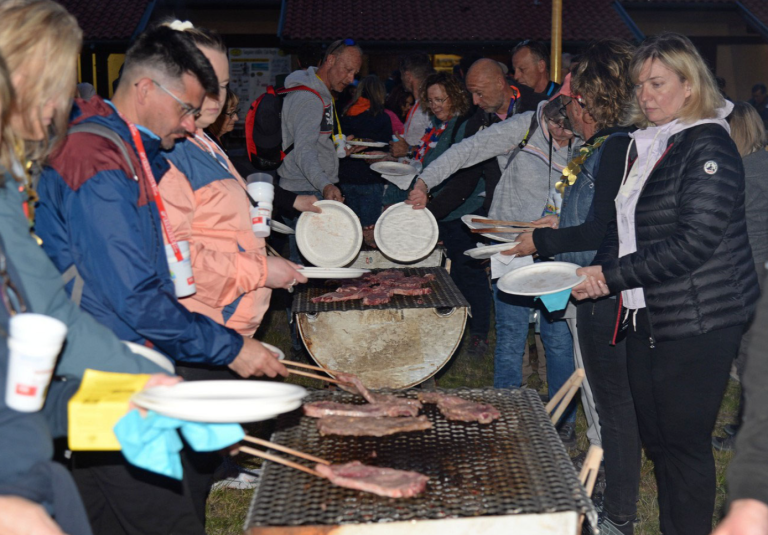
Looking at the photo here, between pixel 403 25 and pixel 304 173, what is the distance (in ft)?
48.7

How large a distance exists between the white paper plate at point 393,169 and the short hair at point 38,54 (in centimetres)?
497

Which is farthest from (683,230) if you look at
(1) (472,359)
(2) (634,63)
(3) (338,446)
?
(1) (472,359)

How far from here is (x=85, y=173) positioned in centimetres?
219

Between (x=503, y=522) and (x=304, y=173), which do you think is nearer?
(x=503, y=522)

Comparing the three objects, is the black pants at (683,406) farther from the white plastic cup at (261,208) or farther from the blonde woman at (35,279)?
the blonde woman at (35,279)

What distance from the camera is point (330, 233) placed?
501 cm

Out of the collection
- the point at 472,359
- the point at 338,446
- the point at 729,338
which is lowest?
the point at 472,359

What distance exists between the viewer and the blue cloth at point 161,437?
180 centimetres

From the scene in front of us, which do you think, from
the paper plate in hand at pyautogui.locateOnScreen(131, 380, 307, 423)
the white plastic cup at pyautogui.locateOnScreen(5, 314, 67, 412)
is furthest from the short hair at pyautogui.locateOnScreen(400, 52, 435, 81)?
the white plastic cup at pyautogui.locateOnScreen(5, 314, 67, 412)

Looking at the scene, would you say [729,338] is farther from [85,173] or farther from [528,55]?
[528,55]

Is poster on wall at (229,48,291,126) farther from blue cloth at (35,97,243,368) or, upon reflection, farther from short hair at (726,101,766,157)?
blue cloth at (35,97,243,368)

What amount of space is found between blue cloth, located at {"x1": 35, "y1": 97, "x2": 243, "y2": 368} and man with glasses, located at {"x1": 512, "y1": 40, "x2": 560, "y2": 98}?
4689mm

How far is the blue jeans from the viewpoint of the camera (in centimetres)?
469

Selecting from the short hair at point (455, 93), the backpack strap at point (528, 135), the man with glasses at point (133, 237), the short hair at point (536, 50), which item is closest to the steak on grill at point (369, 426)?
the man with glasses at point (133, 237)
